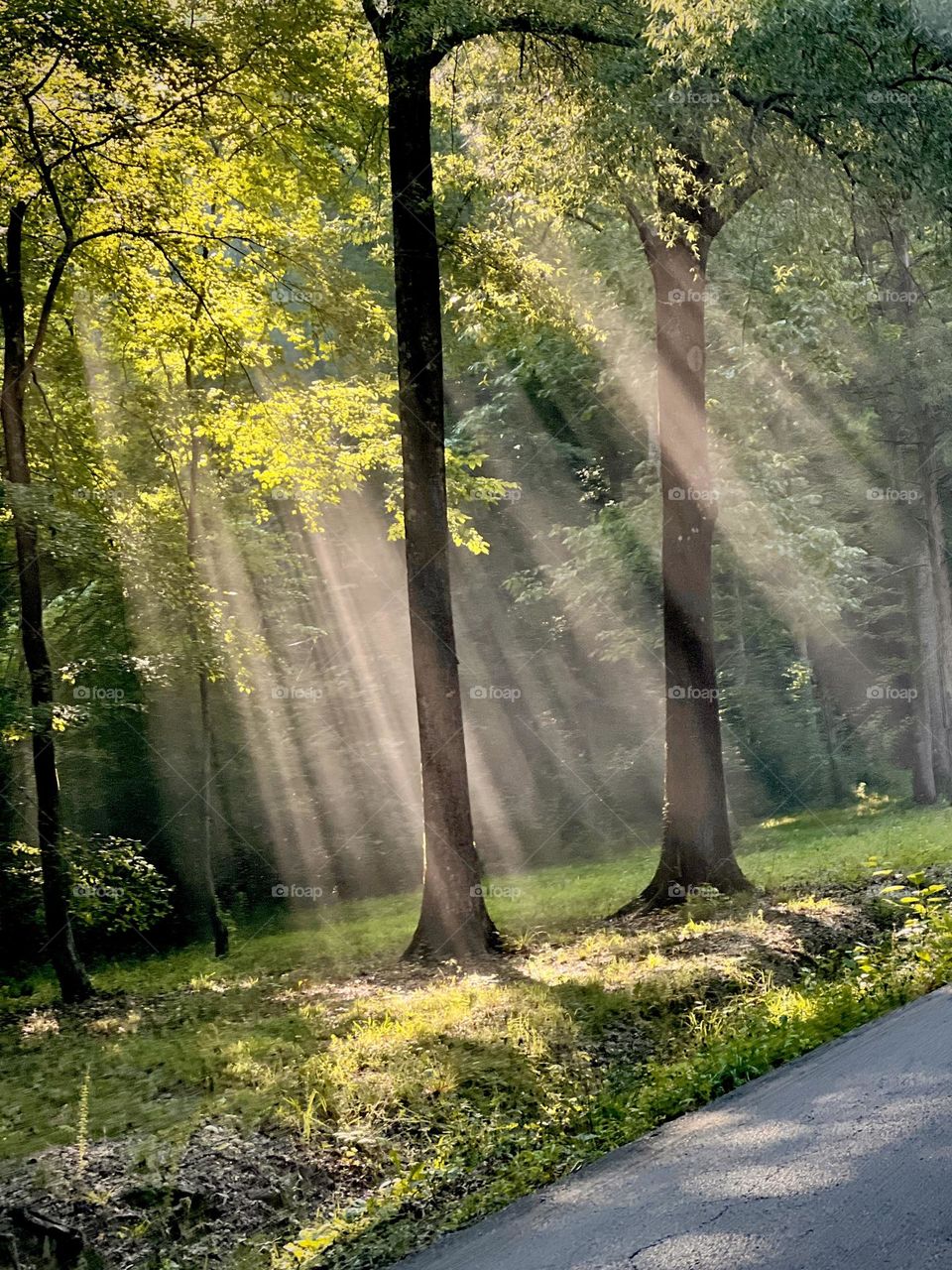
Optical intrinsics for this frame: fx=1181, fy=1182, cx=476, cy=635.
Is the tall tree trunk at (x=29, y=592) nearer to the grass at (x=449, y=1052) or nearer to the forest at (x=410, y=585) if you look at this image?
the forest at (x=410, y=585)

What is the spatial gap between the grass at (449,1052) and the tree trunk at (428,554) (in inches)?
29.3

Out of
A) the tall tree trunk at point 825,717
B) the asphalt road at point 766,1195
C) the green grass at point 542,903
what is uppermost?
the tall tree trunk at point 825,717

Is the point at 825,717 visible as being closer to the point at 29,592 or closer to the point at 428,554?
the point at 428,554

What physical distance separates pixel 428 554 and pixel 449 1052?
5554 mm

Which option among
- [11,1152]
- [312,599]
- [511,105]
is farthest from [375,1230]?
[312,599]

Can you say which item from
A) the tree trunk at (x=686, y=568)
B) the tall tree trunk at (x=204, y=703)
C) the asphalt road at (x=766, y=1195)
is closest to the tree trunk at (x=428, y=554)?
the tree trunk at (x=686, y=568)

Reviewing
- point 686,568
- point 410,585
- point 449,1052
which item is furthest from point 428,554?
point 449,1052

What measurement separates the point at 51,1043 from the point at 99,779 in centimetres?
1158

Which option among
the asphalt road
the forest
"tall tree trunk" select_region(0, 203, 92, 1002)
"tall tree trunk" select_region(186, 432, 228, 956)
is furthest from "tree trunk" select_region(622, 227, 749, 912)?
the asphalt road

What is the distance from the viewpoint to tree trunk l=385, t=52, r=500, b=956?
11461mm

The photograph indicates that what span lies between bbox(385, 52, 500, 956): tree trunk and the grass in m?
0.74

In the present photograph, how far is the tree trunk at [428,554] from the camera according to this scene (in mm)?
11461

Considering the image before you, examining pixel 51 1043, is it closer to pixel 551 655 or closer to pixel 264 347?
pixel 264 347

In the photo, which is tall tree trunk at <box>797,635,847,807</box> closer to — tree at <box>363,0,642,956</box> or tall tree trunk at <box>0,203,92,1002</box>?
tree at <box>363,0,642,956</box>
